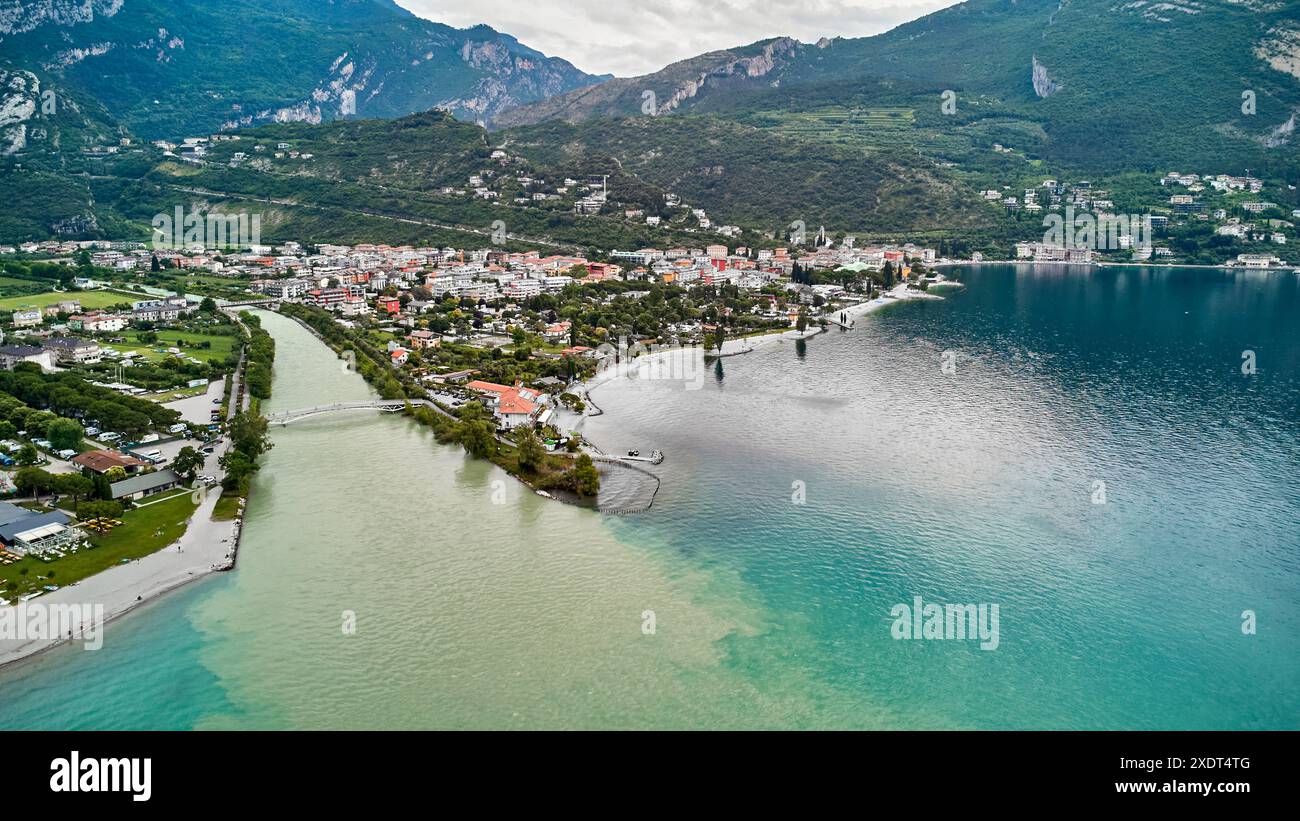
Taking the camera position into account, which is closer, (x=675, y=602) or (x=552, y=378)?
(x=675, y=602)

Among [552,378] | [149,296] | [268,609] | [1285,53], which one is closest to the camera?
[268,609]

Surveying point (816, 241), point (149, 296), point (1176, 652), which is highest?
point (816, 241)

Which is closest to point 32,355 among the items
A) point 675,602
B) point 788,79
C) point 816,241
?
point 675,602

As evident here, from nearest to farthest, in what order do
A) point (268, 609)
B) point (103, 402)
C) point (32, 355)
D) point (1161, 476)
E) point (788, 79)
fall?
point (268, 609) → point (1161, 476) → point (103, 402) → point (32, 355) → point (788, 79)

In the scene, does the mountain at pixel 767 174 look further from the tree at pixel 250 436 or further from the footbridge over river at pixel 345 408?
the tree at pixel 250 436

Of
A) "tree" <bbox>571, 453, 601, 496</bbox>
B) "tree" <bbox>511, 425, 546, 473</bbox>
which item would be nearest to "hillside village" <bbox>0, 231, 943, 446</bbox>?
"tree" <bbox>511, 425, 546, 473</bbox>

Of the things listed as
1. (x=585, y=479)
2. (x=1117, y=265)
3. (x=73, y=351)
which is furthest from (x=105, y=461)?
(x=1117, y=265)

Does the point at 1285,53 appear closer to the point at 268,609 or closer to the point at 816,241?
the point at 816,241
